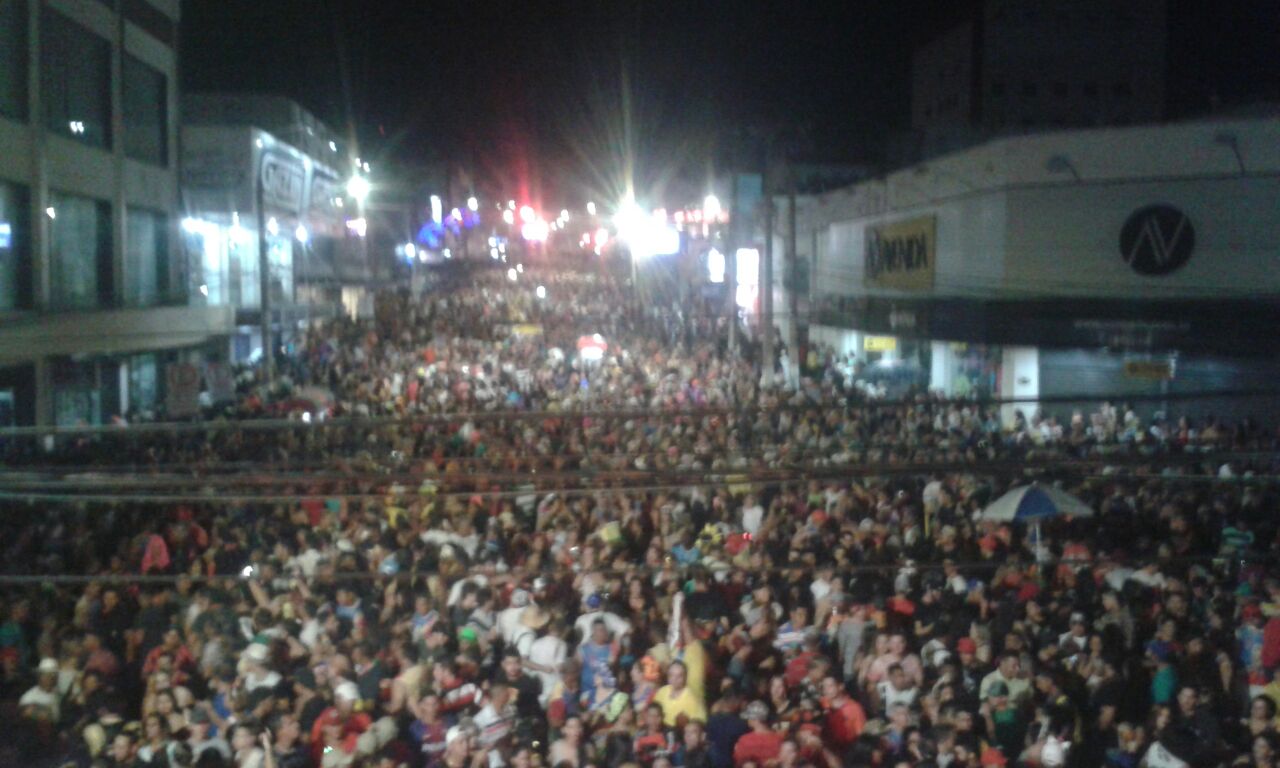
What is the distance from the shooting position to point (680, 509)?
10977 millimetres

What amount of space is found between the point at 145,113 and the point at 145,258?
2.65 meters

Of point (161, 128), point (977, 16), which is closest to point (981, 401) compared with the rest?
point (161, 128)

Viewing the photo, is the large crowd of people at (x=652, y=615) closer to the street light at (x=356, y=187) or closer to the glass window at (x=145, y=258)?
the glass window at (x=145, y=258)

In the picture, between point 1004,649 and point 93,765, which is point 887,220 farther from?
point 93,765

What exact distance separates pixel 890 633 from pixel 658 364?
15805 millimetres

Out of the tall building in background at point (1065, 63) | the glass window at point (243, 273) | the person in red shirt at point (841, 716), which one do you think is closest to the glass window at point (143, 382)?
the glass window at point (243, 273)

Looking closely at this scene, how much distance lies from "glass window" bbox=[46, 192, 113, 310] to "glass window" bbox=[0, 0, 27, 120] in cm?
161

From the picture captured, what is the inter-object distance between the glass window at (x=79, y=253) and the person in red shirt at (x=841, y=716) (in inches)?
598

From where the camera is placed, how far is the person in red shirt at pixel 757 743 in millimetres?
6566

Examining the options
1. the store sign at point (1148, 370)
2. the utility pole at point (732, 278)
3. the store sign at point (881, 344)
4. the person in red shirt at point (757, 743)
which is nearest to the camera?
the person in red shirt at point (757, 743)

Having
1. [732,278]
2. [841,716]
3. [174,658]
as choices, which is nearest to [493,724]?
[841,716]

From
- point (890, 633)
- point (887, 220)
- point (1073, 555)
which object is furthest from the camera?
point (887, 220)

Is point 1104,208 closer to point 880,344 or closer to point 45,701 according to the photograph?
point 880,344

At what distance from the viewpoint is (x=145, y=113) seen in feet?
75.7
